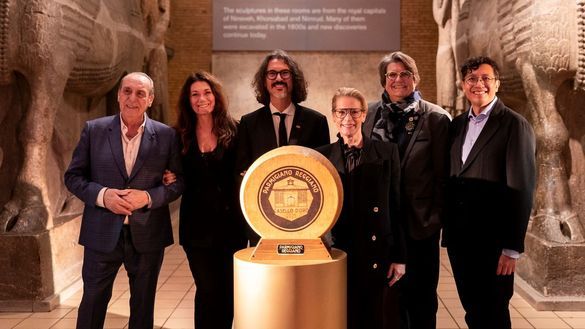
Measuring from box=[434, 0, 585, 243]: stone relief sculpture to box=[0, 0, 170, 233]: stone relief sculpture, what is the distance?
321 cm

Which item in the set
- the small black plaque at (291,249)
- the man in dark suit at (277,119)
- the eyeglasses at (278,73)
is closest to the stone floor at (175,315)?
the man in dark suit at (277,119)

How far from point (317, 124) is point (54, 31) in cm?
221

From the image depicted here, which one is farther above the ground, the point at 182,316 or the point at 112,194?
the point at 112,194

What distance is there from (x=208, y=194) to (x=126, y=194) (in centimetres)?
40

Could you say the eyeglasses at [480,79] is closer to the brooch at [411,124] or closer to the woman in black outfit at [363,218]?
the brooch at [411,124]

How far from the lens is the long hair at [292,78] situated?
9.85 ft

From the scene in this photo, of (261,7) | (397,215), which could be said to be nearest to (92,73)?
(397,215)

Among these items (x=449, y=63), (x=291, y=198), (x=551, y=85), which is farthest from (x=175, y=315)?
(x=449, y=63)

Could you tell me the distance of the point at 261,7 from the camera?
33.1ft

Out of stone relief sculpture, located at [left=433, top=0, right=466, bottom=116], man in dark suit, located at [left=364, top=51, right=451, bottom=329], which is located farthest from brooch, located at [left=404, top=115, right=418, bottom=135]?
stone relief sculpture, located at [left=433, top=0, right=466, bottom=116]

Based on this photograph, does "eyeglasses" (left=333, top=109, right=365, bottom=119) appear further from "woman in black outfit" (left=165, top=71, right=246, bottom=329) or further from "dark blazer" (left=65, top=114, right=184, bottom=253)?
"dark blazer" (left=65, top=114, right=184, bottom=253)

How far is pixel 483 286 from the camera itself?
2764 millimetres

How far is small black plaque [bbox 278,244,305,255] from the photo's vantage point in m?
2.20

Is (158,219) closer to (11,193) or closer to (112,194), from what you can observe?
(112,194)
